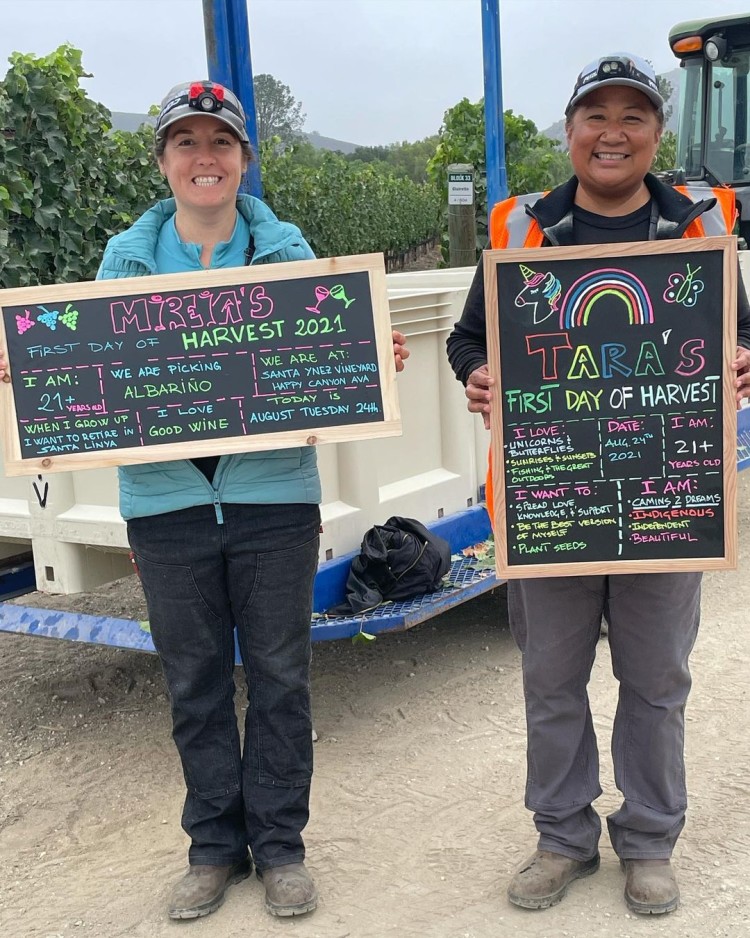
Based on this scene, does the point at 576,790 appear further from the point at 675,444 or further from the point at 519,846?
the point at 675,444

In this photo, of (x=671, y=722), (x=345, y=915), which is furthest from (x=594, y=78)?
(x=345, y=915)

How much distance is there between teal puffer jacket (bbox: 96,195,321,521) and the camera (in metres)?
2.80

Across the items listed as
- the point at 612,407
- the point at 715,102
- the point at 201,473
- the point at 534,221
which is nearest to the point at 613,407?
the point at 612,407

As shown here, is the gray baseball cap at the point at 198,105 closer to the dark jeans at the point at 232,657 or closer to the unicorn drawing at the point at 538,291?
the unicorn drawing at the point at 538,291

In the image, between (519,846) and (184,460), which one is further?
(519,846)

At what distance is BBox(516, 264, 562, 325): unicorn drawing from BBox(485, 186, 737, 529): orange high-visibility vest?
0.14m

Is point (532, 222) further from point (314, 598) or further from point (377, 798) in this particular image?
point (377, 798)

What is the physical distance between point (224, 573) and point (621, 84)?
1.61 meters

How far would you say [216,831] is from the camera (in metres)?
3.03

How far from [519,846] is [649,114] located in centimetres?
213

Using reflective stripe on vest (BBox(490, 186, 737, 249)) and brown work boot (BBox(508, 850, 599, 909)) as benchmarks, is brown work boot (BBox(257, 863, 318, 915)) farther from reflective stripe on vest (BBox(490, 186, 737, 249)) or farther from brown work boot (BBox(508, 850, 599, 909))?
reflective stripe on vest (BBox(490, 186, 737, 249))

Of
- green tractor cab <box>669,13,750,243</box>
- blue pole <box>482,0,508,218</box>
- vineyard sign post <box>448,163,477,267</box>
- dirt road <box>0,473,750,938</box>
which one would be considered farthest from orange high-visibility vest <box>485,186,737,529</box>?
green tractor cab <box>669,13,750,243</box>

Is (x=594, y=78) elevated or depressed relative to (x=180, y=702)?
elevated

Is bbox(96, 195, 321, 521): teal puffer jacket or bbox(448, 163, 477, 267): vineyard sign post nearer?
bbox(96, 195, 321, 521): teal puffer jacket
